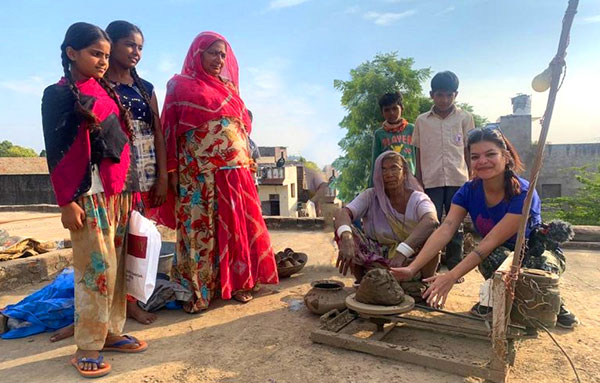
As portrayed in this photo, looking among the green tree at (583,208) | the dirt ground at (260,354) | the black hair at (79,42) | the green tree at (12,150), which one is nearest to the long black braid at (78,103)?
the black hair at (79,42)

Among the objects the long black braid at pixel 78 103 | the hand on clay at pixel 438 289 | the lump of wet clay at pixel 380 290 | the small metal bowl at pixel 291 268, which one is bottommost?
the small metal bowl at pixel 291 268

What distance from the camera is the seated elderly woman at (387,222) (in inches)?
120

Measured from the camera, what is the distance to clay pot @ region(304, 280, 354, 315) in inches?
116

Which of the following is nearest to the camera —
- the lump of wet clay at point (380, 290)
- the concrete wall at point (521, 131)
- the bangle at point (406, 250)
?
the lump of wet clay at point (380, 290)

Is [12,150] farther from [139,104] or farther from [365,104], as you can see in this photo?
[139,104]

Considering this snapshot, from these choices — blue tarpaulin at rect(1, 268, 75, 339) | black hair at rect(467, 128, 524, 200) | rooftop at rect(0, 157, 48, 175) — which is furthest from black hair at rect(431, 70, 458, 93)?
rooftop at rect(0, 157, 48, 175)

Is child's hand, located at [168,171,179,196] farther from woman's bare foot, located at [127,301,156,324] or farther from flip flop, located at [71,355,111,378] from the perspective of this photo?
flip flop, located at [71,355,111,378]

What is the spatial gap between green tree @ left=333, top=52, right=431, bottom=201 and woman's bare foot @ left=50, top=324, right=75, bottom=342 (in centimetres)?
1014

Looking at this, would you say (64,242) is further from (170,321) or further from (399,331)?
(399,331)

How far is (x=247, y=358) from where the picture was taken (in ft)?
7.77

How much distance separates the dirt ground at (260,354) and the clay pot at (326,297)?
0.34 feet

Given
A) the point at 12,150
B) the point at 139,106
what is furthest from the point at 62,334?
the point at 12,150

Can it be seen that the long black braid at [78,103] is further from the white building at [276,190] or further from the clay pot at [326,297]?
the white building at [276,190]

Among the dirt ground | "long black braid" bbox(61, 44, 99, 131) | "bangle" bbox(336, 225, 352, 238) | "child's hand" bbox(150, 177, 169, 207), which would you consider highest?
"long black braid" bbox(61, 44, 99, 131)
